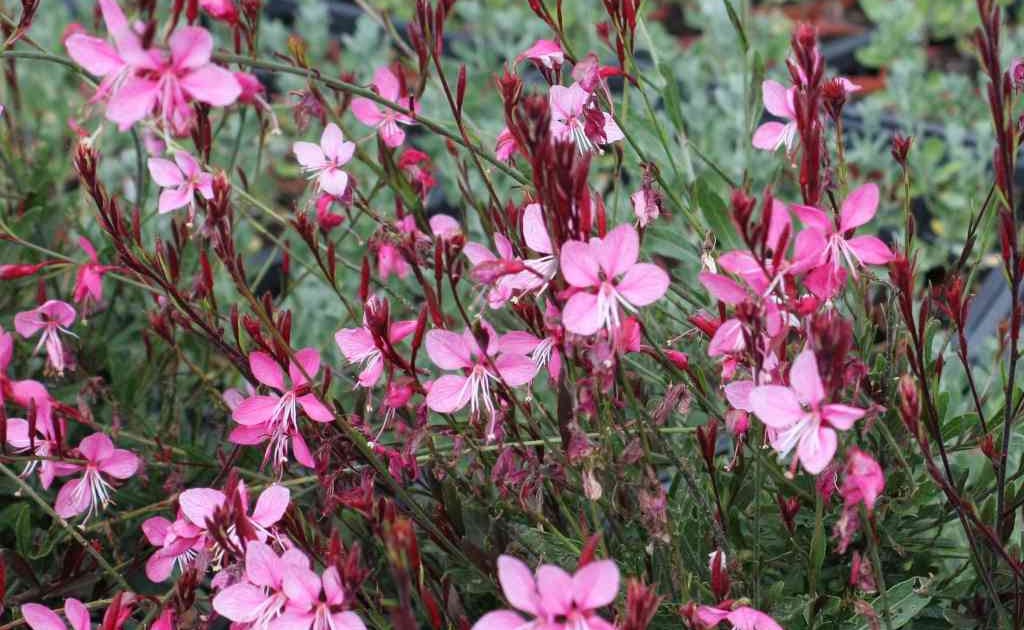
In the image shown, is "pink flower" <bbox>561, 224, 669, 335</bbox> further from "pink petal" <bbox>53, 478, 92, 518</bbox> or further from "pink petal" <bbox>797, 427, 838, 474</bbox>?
"pink petal" <bbox>53, 478, 92, 518</bbox>

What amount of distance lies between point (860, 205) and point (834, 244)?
39 millimetres

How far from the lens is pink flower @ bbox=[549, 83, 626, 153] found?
108 centimetres

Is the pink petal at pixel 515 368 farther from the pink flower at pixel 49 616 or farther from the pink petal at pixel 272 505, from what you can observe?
the pink flower at pixel 49 616

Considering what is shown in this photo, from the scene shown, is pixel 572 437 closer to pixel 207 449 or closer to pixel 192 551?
pixel 192 551

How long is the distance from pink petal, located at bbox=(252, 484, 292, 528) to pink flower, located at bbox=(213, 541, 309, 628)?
6cm

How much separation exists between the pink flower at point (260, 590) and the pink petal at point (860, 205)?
0.51 meters

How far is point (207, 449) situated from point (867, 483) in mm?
1078

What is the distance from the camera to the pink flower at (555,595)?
2.44ft

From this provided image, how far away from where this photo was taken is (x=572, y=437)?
0.92 meters

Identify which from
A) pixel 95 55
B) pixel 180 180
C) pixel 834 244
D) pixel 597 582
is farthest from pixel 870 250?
pixel 180 180

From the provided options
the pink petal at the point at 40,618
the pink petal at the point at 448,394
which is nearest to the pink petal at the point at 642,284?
the pink petal at the point at 448,394

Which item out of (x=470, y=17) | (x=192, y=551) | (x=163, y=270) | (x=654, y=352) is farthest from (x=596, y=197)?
(x=470, y=17)

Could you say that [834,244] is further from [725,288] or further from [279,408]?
[279,408]

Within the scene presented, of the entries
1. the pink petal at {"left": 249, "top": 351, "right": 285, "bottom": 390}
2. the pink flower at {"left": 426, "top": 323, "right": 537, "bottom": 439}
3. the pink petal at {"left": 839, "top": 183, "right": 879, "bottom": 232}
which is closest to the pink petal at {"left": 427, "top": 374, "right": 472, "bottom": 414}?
the pink flower at {"left": 426, "top": 323, "right": 537, "bottom": 439}
